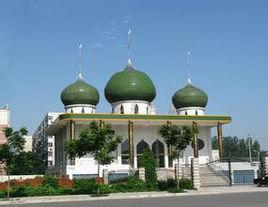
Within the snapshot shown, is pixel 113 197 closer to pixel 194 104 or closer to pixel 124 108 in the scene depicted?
pixel 124 108

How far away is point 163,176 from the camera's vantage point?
38562 mm

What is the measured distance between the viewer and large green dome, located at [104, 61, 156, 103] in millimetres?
47812

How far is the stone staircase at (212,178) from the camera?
35537 millimetres

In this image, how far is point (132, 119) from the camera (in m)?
42.5

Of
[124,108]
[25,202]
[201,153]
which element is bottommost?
[25,202]

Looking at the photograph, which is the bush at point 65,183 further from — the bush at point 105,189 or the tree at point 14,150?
the tree at point 14,150

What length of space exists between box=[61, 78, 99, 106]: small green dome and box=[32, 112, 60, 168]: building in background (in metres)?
31.7

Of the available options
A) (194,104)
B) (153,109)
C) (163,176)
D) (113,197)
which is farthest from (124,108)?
(113,197)

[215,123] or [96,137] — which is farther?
[215,123]

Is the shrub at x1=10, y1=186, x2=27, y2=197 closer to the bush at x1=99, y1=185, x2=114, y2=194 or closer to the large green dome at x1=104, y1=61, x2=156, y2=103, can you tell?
the bush at x1=99, y1=185, x2=114, y2=194

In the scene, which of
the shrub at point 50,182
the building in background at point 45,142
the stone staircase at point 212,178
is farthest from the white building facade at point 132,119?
the building in background at point 45,142

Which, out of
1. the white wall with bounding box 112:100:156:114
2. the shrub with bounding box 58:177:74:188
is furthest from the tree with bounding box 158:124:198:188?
the white wall with bounding box 112:100:156:114

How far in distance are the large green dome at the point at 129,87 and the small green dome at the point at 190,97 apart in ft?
10.4

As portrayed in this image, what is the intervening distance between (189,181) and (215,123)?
58.8 ft
